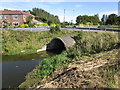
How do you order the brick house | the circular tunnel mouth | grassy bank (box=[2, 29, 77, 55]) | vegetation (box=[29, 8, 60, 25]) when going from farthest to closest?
vegetation (box=[29, 8, 60, 25]), the brick house, the circular tunnel mouth, grassy bank (box=[2, 29, 77, 55])

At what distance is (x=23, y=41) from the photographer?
22062 millimetres

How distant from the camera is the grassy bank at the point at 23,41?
19781mm

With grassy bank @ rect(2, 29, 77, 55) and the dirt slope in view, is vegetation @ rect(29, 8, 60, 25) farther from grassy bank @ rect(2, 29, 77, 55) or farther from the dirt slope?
the dirt slope

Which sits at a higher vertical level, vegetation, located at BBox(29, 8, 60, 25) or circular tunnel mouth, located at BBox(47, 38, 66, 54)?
vegetation, located at BBox(29, 8, 60, 25)

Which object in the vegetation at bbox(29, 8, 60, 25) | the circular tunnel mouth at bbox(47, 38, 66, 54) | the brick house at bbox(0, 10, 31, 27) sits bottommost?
the circular tunnel mouth at bbox(47, 38, 66, 54)

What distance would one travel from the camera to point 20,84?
905cm

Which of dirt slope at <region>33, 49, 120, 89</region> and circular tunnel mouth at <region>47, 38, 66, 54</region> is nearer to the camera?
dirt slope at <region>33, 49, 120, 89</region>

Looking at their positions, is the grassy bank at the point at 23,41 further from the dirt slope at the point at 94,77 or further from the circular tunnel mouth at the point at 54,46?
the dirt slope at the point at 94,77

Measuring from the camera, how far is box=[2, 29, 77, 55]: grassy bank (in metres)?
19.8

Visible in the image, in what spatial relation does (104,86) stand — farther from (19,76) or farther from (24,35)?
(24,35)

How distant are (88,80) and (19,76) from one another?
22.3 feet

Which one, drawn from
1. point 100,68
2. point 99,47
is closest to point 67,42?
point 99,47

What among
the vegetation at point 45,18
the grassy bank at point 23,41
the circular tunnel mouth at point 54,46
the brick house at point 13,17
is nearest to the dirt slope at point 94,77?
the grassy bank at point 23,41

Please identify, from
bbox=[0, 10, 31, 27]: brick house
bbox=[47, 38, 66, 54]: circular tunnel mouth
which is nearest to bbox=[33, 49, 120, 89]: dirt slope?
bbox=[47, 38, 66, 54]: circular tunnel mouth
